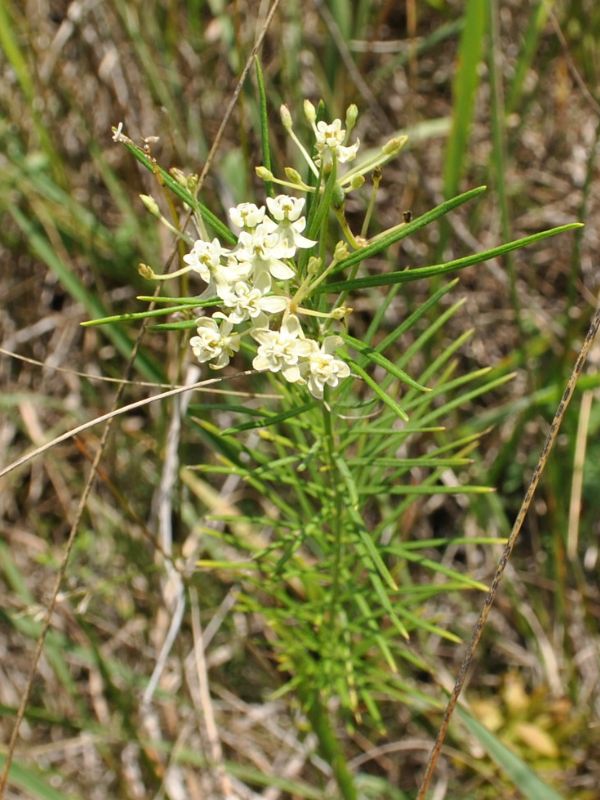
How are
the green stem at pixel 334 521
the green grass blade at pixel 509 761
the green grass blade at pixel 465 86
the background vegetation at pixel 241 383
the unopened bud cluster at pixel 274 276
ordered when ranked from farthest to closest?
the background vegetation at pixel 241 383, the green grass blade at pixel 465 86, the green grass blade at pixel 509 761, the green stem at pixel 334 521, the unopened bud cluster at pixel 274 276

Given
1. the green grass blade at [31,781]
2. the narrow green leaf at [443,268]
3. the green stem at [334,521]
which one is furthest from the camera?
the green grass blade at [31,781]

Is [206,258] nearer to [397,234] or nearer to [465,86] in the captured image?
[397,234]

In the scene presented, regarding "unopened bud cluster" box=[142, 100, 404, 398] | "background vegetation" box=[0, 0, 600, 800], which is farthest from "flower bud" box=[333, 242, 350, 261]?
"background vegetation" box=[0, 0, 600, 800]

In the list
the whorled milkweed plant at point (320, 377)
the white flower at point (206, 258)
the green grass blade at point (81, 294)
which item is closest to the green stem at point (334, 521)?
the whorled milkweed plant at point (320, 377)

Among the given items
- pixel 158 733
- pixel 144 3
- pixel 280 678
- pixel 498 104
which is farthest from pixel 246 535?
pixel 144 3

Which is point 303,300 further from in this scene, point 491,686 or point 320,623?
point 491,686

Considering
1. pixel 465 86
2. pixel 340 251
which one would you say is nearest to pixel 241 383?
pixel 465 86

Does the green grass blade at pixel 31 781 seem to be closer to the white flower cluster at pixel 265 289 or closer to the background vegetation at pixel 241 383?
the background vegetation at pixel 241 383

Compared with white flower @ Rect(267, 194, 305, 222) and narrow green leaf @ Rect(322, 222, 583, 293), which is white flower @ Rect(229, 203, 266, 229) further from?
narrow green leaf @ Rect(322, 222, 583, 293)
